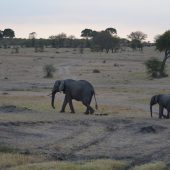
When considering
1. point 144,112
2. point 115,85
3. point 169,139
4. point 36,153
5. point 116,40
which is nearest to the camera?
point 36,153

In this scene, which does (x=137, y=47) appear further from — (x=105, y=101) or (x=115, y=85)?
(x=105, y=101)

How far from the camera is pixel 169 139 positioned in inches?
693

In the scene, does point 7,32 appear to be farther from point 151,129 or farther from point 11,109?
point 151,129

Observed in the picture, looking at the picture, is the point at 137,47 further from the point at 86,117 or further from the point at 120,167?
the point at 120,167

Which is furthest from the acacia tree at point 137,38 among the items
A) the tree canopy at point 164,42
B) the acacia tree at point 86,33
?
the tree canopy at point 164,42

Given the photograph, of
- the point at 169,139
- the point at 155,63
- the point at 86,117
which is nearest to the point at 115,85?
the point at 155,63

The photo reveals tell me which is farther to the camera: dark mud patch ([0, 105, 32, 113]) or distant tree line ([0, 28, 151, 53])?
distant tree line ([0, 28, 151, 53])

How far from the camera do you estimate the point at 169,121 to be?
70.6 feet

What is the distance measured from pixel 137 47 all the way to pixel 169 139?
125337 millimetres

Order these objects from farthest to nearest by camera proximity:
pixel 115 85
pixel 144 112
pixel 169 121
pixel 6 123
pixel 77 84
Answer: pixel 115 85
pixel 144 112
pixel 77 84
pixel 169 121
pixel 6 123

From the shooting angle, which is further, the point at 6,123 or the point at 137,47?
the point at 137,47

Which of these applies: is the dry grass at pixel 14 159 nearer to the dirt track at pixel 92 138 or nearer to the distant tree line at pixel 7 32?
the dirt track at pixel 92 138

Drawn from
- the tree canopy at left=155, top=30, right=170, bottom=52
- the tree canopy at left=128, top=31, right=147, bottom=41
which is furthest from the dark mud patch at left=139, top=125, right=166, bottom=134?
the tree canopy at left=128, top=31, right=147, bottom=41

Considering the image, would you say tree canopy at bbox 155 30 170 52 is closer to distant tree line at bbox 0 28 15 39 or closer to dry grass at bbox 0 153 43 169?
dry grass at bbox 0 153 43 169
